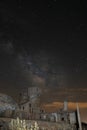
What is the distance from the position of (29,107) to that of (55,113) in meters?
4.56

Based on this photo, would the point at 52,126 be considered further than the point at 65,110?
No

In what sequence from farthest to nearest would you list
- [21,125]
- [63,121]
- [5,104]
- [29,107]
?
1. [29,107]
2. [63,121]
3. [5,104]
4. [21,125]

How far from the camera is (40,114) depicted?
33969mm

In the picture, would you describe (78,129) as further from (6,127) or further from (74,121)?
(6,127)

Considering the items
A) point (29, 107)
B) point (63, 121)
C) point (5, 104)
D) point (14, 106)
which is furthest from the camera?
point (29, 107)

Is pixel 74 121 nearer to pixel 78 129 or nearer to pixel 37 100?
pixel 78 129

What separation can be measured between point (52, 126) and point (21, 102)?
9908mm

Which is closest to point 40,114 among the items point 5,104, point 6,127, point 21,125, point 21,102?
point 21,102

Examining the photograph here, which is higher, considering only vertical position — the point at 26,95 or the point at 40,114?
the point at 26,95

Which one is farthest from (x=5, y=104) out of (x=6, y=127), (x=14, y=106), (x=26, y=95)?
(x=26, y=95)

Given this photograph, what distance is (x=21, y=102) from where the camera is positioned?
37.0 meters

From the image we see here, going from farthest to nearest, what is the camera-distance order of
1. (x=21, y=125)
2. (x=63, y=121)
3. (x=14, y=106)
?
(x=63, y=121) < (x=14, y=106) < (x=21, y=125)

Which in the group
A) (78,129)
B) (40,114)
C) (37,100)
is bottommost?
(78,129)

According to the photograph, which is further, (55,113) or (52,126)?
(55,113)
